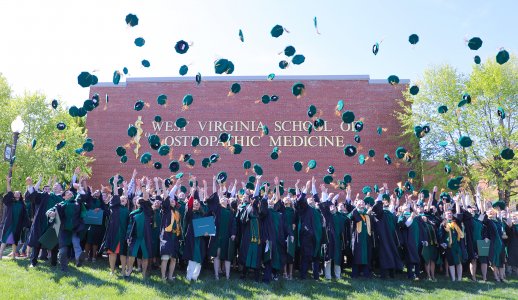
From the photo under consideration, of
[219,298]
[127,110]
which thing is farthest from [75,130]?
[219,298]

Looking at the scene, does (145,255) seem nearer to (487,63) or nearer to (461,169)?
(461,169)

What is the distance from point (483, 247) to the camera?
962cm

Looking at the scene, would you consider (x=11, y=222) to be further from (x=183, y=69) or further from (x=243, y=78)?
(x=243, y=78)

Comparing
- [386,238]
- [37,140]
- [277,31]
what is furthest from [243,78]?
[386,238]

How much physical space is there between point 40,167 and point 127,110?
18.0 feet

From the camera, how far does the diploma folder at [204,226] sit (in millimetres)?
8078

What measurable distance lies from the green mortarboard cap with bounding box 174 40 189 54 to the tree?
12895mm

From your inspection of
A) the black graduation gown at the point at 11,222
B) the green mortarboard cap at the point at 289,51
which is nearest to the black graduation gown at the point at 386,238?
the green mortarboard cap at the point at 289,51

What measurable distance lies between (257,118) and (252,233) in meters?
14.2

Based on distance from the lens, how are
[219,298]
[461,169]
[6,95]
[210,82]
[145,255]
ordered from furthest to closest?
[210,82] → [6,95] → [461,169] → [145,255] → [219,298]

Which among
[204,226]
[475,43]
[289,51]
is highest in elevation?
[289,51]

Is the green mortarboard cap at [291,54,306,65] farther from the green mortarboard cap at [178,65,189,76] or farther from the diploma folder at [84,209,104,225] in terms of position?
the diploma folder at [84,209,104,225]

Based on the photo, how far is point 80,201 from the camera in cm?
845

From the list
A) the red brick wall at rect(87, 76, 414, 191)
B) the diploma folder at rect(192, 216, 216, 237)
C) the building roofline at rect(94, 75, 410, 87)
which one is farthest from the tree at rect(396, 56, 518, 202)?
the diploma folder at rect(192, 216, 216, 237)
